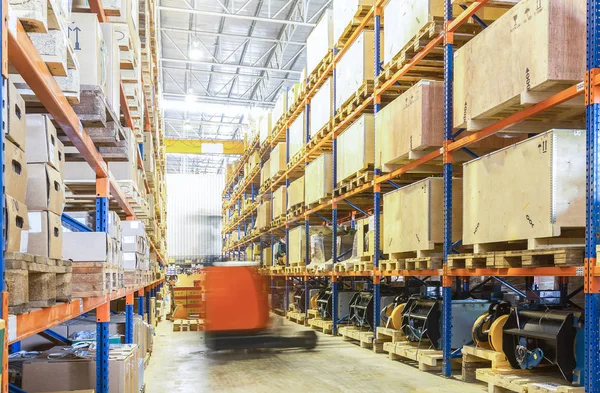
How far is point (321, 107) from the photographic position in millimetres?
11602

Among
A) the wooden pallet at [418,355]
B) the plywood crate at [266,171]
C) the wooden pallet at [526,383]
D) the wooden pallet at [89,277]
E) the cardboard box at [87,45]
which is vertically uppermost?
the plywood crate at [266,171]

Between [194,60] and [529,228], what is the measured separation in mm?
16685

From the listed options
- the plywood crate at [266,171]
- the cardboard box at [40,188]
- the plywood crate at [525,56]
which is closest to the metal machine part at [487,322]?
the plywood crate at [525,56]

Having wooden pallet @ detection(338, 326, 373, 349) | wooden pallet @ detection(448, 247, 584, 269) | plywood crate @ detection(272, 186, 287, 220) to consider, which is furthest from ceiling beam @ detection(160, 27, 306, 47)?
wooden pallet @ detection(448, 247, 584, 269)

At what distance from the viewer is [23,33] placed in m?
2.15

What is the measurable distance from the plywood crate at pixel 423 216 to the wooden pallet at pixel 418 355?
1213 millimetres

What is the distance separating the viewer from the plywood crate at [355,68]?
934 cm

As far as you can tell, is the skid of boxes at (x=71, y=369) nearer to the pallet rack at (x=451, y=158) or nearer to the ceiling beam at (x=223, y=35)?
the pallet rack at (x=451, y=158)

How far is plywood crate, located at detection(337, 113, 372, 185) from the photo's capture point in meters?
9.12

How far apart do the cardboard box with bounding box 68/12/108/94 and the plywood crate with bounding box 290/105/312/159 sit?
923 centimetres

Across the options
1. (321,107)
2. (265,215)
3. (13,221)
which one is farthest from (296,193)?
(13,221)

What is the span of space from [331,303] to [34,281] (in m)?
9.66

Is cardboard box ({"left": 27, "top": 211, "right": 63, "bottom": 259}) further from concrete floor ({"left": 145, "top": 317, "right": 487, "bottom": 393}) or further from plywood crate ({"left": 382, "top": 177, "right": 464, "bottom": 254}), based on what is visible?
plywood crate ({"left": 382, "top": 177, "right": 464, "bottom": 254})

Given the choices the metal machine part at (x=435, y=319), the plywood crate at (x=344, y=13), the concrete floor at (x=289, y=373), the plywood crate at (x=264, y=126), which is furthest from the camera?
the plywood crate at (x=264, y=126)
